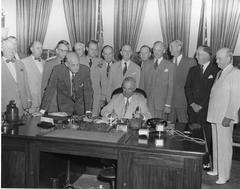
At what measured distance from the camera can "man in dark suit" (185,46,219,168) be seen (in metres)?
4.62

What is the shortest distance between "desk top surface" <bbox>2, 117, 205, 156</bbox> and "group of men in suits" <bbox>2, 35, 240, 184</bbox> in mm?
862

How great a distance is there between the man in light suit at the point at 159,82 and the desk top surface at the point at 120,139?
172 cm

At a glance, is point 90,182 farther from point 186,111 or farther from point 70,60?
point 186,111

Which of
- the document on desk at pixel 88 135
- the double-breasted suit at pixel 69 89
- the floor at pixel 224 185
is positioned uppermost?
the double-breasted suit at pixel 69 89

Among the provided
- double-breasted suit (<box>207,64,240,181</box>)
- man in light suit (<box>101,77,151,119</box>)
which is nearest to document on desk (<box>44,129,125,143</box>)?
man in light suit (<box>101,77,151,119</box>)

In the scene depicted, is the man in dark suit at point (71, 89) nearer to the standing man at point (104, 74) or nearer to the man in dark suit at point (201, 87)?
the standing man at point (104, 74)

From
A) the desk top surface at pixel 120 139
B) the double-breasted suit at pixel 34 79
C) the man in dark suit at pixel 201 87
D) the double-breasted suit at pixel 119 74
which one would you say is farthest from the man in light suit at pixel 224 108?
the double-breasted suit at pixel 34 79

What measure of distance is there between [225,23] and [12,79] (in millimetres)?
4792

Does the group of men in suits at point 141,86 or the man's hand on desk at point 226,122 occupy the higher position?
the group of men in suits at point 141,86

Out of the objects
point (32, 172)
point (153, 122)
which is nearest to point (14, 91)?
point (32, 172)

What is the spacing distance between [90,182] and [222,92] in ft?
6.67

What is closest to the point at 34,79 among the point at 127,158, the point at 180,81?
the point at 180,81

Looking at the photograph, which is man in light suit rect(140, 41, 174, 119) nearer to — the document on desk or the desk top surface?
the desk top surface

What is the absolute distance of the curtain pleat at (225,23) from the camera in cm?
679
